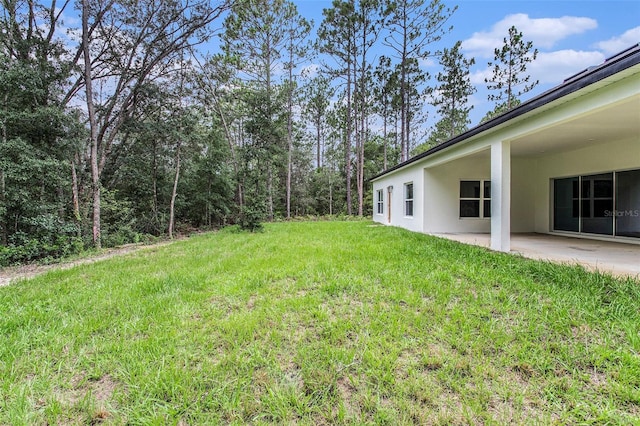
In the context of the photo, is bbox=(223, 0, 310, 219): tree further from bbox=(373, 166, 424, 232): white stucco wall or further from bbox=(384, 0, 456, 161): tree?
bbox=(373, 166, 424, 232): white stucco wall

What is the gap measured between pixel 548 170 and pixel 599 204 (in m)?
1.69

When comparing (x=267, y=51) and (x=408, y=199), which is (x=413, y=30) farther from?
(x=408, y=199)

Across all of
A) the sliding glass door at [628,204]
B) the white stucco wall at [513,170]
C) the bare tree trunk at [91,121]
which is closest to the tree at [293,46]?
the bare tree trunk at [91,121]

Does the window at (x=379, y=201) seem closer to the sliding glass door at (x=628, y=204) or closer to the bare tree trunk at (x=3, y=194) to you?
the sliding glass door at (x=628, y=204)

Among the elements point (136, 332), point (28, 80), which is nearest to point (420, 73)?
point (28, 80)

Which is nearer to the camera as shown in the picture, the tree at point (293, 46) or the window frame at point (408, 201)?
the window frame at point (408, 201)

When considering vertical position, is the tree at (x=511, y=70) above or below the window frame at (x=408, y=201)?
above

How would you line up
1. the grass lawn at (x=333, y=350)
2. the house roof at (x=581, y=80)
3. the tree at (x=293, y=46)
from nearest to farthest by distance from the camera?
1. the grass lawn at (x=333, y=350)
2. the house roof at (x=581, y=80)
3. the tree at (x=293, y=46)

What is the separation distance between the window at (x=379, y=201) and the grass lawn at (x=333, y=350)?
10703 millimetres

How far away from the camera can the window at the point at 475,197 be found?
9273mm

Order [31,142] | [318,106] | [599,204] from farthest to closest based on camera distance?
[318,106], [31,142], [599,204]

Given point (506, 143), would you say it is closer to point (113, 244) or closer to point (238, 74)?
point (113, 244)

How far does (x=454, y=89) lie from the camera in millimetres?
19406

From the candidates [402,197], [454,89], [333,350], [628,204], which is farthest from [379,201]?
[333,350]
